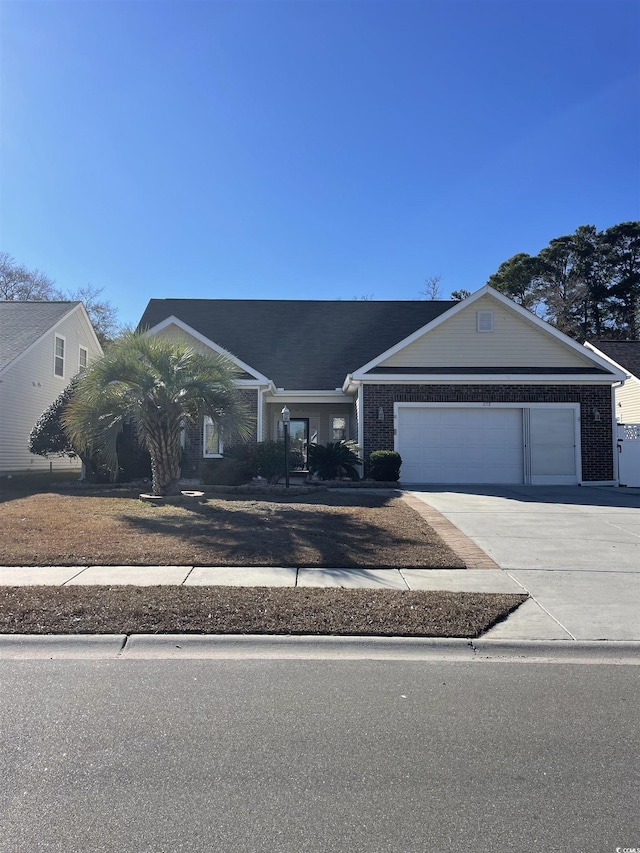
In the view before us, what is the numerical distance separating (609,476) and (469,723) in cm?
1605

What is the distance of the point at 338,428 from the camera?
72.1ft

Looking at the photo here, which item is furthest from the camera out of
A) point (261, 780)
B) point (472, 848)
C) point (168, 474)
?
point (168, 474)

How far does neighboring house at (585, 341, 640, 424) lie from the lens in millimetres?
24142

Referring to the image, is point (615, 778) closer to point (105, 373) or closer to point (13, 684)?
point (13, 684)

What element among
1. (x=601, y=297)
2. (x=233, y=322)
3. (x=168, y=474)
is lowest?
(x=168, y=474)

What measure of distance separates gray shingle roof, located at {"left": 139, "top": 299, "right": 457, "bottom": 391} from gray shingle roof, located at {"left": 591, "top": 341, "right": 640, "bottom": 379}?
7.48m

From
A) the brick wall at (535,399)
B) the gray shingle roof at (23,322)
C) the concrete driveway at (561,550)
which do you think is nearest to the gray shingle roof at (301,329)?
the brick wall at (535,399)

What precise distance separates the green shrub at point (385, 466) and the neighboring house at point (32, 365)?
11.4m

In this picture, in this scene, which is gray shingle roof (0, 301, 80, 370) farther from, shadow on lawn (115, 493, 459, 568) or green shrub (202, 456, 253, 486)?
shadow on lawn (115, 493, 459, 568)

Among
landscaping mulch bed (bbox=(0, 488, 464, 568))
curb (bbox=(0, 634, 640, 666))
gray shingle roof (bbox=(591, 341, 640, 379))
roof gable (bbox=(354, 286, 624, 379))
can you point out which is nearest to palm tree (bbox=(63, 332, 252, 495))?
landscaping mulch bed (bbox=(0, 488, 464, 568))

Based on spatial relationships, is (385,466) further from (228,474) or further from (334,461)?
(228,474)

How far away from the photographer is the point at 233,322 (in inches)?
914

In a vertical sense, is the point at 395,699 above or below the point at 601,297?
below

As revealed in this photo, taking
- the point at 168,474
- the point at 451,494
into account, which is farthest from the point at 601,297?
the point at 168,474
